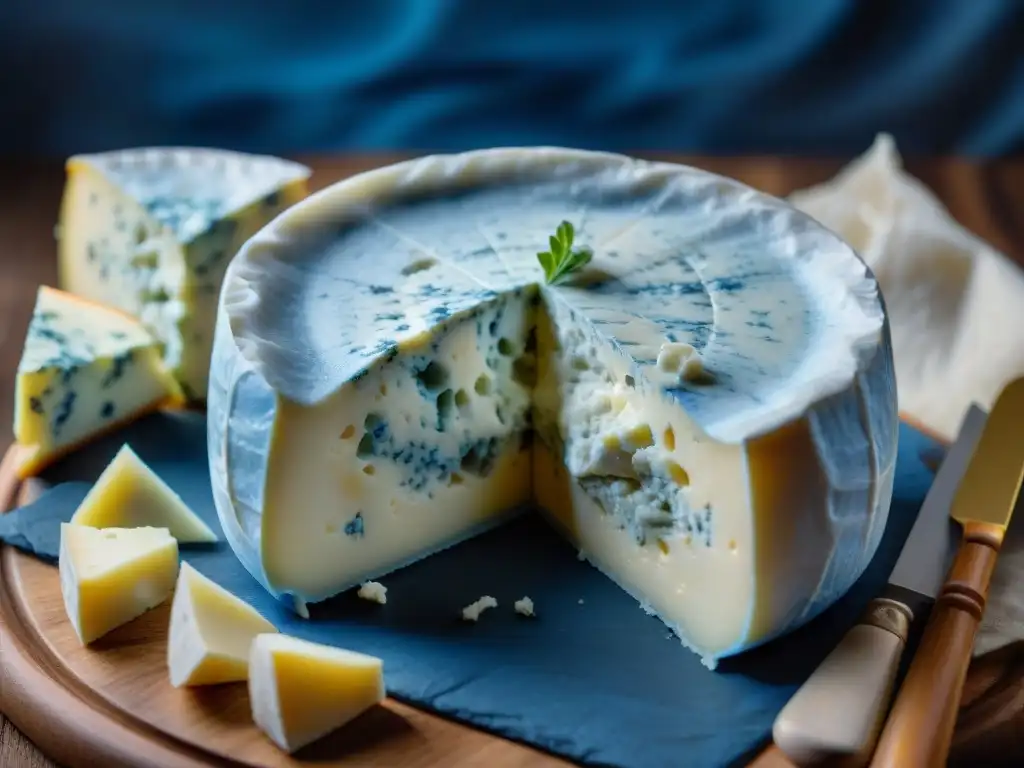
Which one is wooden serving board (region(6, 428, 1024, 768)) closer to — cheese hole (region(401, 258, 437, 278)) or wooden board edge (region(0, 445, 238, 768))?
wooden board edge (region(0, 445, 238, 768))

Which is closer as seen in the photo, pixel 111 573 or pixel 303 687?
pixel 303 687

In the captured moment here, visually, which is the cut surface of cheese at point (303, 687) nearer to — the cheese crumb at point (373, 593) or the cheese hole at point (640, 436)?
the cheese crumb at point (373, 593)

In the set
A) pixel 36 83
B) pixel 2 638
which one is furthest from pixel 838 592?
pixel 36 83

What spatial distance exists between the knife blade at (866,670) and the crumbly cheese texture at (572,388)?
0.31 feet

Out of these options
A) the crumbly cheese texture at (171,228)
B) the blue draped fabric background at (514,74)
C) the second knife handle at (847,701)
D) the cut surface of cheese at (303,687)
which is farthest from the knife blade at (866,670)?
the blue draped fabric background at (514,74)

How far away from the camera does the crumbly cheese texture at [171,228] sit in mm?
2838

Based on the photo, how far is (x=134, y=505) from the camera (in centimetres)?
237

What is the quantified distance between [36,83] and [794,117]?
2105 mm

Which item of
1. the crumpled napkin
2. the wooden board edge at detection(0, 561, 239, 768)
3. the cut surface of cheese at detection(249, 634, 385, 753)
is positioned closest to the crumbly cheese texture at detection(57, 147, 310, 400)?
the wooden board edge at detection(0, 561, 239, 768)

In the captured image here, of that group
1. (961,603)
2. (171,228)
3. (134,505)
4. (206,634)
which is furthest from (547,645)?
(171,228)

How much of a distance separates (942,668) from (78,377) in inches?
64.7

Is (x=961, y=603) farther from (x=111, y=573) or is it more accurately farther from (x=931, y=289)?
(x=111, y=573)

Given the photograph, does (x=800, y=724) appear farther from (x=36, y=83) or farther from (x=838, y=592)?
(x=36, y=83)

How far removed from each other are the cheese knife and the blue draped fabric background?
1536mm
